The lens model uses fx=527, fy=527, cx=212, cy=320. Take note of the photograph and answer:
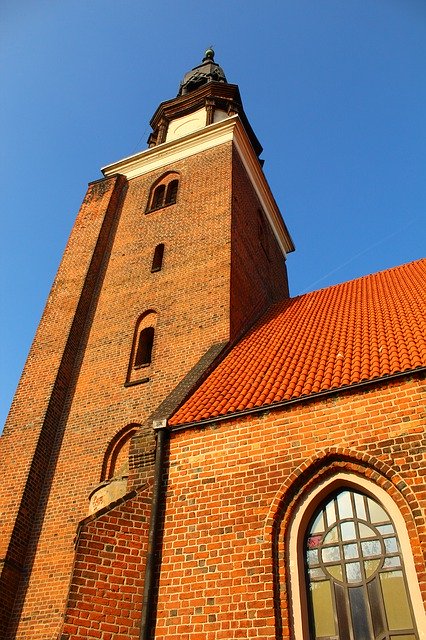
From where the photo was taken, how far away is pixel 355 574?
5055mm

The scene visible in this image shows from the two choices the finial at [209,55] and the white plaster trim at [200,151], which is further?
the finial at [209,55]

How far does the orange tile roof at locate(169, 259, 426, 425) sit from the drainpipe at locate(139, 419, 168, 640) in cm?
32

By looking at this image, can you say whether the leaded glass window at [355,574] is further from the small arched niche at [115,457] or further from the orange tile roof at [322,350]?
the small arched niche at [115,457]

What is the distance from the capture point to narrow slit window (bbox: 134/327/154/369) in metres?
10.2

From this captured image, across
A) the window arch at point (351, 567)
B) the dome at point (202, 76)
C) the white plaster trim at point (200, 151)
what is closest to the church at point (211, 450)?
the window arch at point (351, 567)

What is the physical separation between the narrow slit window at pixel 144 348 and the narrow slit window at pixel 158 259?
173 centimetres

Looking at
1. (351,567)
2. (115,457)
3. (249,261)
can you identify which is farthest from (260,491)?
(249,261)

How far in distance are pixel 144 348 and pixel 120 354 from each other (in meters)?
0.49

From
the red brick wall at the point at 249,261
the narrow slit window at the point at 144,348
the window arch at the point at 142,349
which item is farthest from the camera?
the red brick wall at the point at 249,261

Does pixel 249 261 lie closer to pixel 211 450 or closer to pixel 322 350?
pixel 322 350

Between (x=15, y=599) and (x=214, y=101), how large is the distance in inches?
599

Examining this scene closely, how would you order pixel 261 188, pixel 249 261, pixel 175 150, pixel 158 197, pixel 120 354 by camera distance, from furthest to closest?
pixel 261 188 < pixel 175 150 < pixel 158 197 < pixel 249 261 < pixel 120 354

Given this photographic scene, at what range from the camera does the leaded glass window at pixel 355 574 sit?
473cm

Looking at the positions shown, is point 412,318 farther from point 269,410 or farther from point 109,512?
point 109,512
